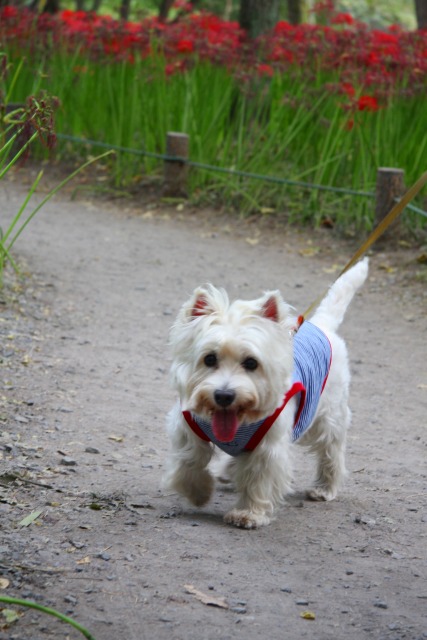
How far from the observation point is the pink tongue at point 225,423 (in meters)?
3.59

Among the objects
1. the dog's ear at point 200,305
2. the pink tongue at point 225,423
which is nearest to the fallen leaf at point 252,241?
the dog's ear at point 200,305

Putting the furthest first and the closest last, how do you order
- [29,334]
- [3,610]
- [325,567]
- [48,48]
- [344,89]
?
[48,48] < [344,89] < [29,334] < [325,567] < [3,610]

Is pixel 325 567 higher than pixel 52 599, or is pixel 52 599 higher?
pixel 52 599

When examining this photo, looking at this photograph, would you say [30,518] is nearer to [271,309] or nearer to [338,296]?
[271,309]

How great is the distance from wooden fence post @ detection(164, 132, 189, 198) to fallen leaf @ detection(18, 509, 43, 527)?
683cm

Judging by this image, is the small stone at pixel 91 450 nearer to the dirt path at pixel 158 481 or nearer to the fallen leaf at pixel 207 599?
the dirt path at pixel 158 481

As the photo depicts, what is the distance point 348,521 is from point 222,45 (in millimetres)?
7537

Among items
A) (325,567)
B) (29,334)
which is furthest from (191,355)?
(29,334)

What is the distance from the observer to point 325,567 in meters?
3.56

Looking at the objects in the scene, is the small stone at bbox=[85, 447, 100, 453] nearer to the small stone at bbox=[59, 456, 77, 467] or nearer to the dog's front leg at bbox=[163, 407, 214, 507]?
the small stone at bbox=[59, 456, 77, 467]

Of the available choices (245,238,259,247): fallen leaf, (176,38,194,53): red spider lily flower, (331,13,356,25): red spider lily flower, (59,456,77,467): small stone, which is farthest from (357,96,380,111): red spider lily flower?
(59,456,77,467): small stone

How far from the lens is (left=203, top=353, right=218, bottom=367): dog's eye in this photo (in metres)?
3.54

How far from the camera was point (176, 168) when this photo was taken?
10281 mm

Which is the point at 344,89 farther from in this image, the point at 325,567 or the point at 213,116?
the point at 325,567
